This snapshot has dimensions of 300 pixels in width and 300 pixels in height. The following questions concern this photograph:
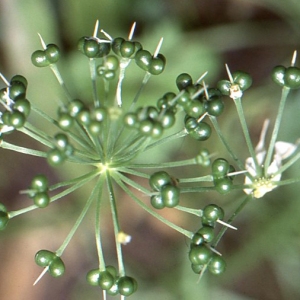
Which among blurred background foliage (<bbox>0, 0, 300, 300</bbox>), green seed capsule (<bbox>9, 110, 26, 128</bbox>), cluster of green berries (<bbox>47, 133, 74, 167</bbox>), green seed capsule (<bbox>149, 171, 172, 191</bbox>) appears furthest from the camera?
blurred background foliage (<bbox>0, 0, 300, 300</bbox>)

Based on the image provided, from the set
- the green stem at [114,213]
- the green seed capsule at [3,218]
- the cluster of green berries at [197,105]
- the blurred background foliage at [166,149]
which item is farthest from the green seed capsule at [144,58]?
the blurred background foliage at [166,149]

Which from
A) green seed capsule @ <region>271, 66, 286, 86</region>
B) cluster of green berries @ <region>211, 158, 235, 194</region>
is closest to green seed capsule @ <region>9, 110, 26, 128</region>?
cluster of green berries @ <region>211, 158, 235, 194</region>

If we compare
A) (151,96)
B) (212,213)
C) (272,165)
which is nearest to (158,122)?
(212,213)

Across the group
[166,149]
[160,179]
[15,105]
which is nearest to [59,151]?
[15,105]

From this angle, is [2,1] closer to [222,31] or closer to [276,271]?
[222,31]

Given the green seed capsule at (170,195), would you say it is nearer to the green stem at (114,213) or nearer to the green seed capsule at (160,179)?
the green seed capsule at (160,179)

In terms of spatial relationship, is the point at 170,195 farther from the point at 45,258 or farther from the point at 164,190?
the point at 45,258

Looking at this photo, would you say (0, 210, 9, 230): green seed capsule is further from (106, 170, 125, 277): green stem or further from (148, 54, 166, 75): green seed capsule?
(148, 54, 166, 75): green seed capsule
